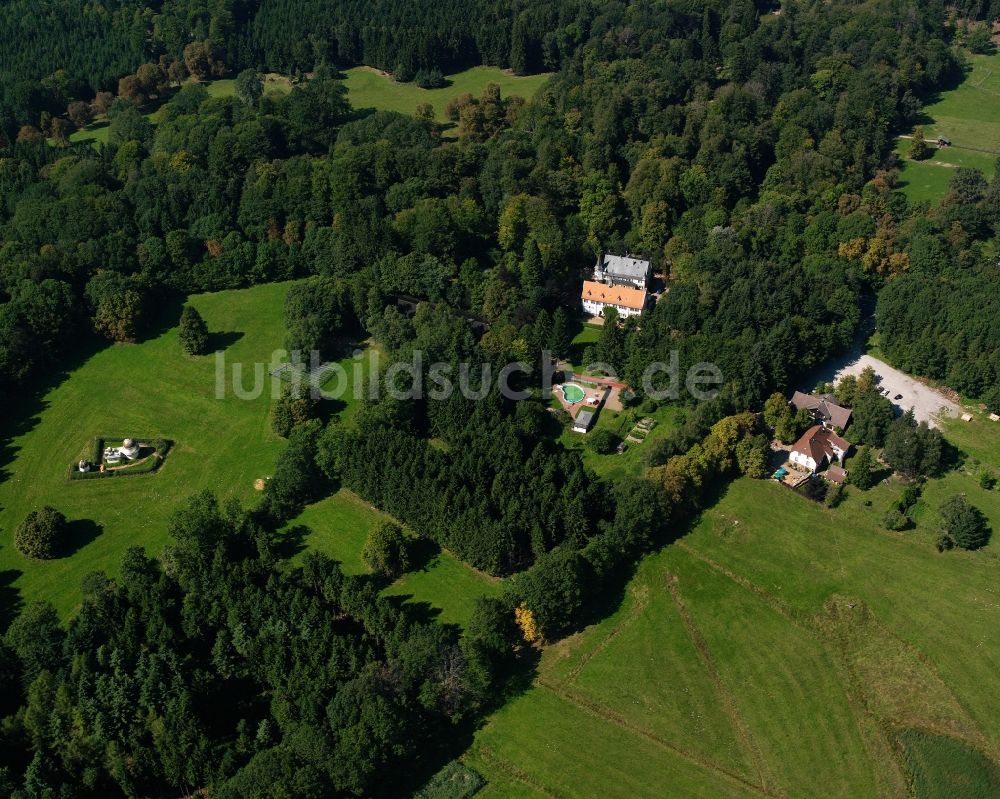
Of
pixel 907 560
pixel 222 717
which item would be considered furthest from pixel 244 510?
pixel 907 560

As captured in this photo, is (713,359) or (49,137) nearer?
(713,359)

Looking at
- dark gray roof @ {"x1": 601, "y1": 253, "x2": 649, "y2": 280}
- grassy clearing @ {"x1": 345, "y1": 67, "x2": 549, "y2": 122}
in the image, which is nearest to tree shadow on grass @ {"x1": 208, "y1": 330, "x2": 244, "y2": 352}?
dark gray roof @ {"x1": 601, "y1": 253, "x2": 649, "y2": 280}

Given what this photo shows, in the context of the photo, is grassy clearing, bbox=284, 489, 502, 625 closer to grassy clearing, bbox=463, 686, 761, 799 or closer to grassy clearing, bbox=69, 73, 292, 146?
grassy clearing, bbox=463, 686, 761, 799

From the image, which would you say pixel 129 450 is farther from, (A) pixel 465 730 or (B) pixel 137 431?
(A) pixel 465 730

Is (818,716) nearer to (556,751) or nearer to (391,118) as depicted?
(556,751)

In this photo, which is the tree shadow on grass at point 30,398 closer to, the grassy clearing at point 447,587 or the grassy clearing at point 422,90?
the grassy clearing at point 447,587

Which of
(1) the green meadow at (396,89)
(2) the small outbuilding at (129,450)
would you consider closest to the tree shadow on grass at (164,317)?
(2) the small outbuilding at (129,450)

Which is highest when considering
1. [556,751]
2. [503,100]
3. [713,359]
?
[503,100]

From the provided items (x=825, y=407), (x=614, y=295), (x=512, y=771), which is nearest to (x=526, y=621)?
(x=512, y=771)
